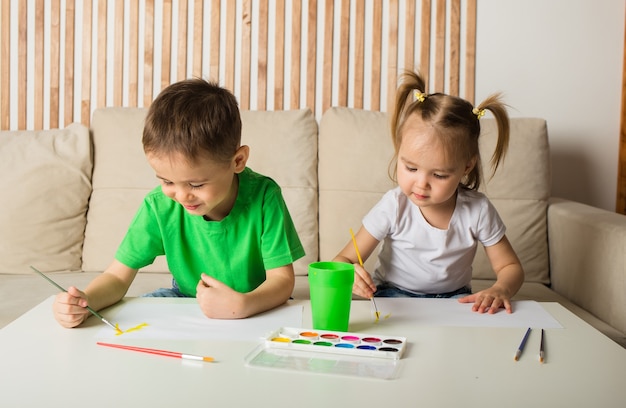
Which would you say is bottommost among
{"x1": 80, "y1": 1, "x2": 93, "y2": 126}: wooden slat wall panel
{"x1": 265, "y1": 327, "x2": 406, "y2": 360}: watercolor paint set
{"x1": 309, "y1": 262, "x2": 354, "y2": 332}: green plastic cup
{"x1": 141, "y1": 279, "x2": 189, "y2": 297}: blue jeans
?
{"x1": 141, "y1": 279, "x2": 189, "y2": 297}: blue jeans

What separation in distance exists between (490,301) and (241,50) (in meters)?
1.72

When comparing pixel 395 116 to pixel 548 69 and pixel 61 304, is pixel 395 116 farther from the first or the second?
pixel 548 69

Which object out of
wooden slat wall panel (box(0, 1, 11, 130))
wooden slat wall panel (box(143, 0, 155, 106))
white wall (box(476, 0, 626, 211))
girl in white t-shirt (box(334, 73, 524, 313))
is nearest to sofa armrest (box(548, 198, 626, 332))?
girl in white t-shirt (box(334, 73, 524, 313))

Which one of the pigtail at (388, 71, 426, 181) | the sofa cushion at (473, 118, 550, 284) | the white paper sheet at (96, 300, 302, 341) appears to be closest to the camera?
the white paper sheet at (96, 300, 302, 341)

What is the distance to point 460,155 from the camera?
1.46 meters

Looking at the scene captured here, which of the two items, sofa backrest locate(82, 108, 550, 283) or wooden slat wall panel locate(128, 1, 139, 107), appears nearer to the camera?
sofa backrest locate(82, 108, 550, 283)

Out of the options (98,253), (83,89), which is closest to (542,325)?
(98,253)

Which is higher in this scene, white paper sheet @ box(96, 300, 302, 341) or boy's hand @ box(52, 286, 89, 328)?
boy's hand @ box(52, 286, 89, 328)

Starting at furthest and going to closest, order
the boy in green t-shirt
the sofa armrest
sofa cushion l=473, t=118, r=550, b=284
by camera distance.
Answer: sofa cushion l=473, t=118, r=550, b=284
the sofa armrest
the boy in green t-shirt

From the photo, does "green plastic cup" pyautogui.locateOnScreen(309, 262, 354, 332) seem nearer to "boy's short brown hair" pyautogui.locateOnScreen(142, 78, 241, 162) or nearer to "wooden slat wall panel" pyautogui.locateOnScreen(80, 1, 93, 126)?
"boy's short brown hair" pyautogui.locateOnScreen(142, 78, 241, 162)

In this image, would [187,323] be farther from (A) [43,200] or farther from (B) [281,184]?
(A) [43,200]

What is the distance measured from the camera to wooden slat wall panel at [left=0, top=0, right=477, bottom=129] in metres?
2.58

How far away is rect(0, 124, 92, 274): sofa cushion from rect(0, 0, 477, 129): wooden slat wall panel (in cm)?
35

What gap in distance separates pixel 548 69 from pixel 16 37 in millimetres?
2068
